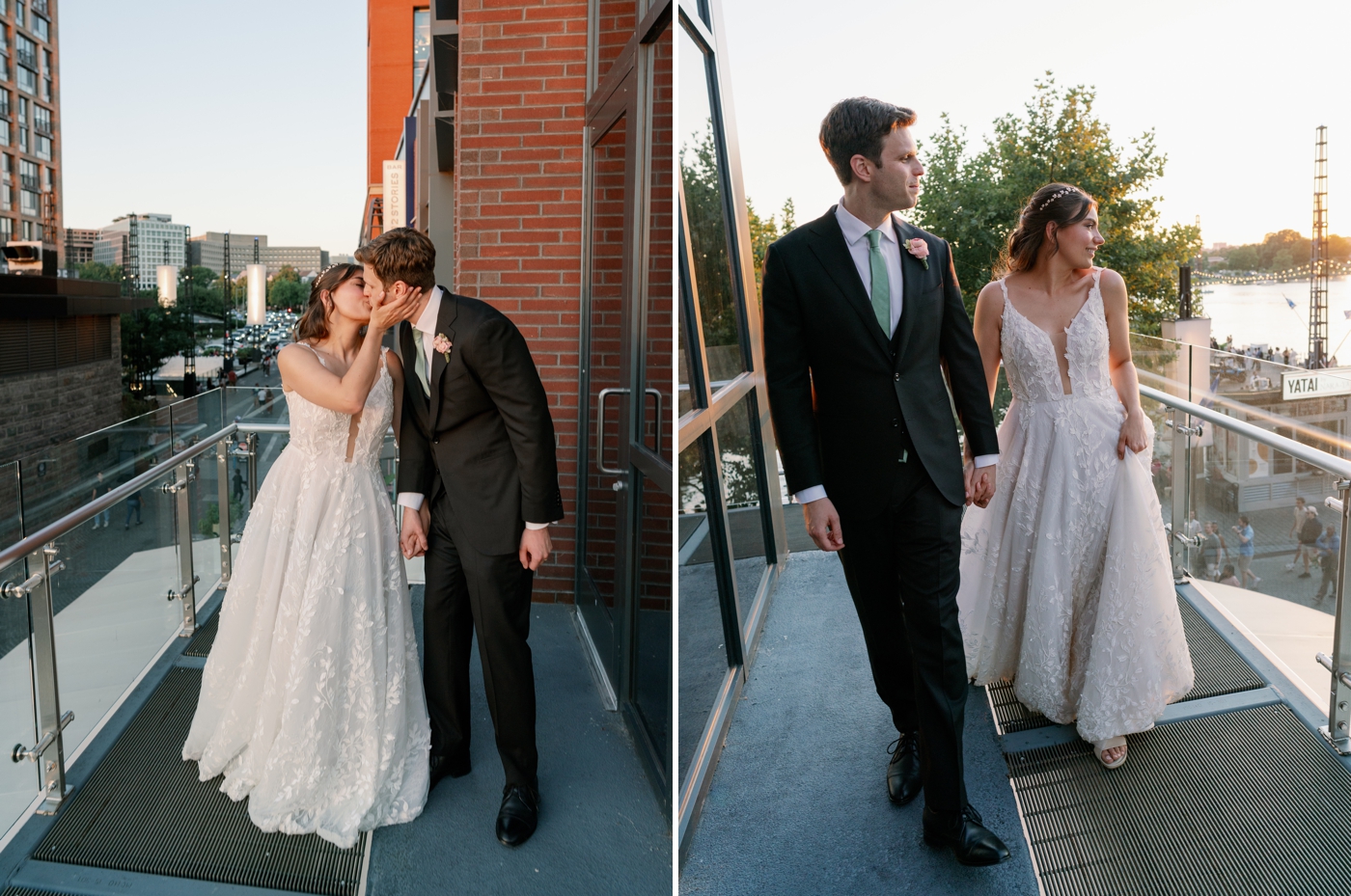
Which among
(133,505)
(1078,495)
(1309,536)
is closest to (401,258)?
(133,505)

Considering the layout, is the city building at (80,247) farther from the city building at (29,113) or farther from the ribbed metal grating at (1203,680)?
the ribbed metal grating at (1203,680)

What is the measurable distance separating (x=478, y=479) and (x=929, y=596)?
1.31m

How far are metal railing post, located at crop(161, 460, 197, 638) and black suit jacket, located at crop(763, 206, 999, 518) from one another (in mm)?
3226

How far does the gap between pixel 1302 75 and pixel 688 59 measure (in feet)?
253

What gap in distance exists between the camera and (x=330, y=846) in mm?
2643

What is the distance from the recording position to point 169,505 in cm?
421

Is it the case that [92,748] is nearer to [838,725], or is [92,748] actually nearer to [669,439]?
[669,439]

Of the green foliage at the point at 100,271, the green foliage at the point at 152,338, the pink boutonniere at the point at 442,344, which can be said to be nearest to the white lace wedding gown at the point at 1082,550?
the pink boutonniere at the point at 442,344

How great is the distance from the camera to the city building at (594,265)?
10.1ft

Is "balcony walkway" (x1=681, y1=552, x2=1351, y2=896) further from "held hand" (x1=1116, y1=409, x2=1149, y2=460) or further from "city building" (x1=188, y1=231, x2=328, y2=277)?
"city building" (x1=188, y1=231, x2=328, y2=277)

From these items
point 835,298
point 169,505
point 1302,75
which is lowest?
point 169,505

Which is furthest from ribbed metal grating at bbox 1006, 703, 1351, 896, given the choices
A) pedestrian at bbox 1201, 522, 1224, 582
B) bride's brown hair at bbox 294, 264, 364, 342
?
bride's brown hair at bbox 294, 264, 364, 342

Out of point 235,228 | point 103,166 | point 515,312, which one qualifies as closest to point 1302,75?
point 235,228

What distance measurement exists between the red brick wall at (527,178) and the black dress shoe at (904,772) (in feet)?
8.09
